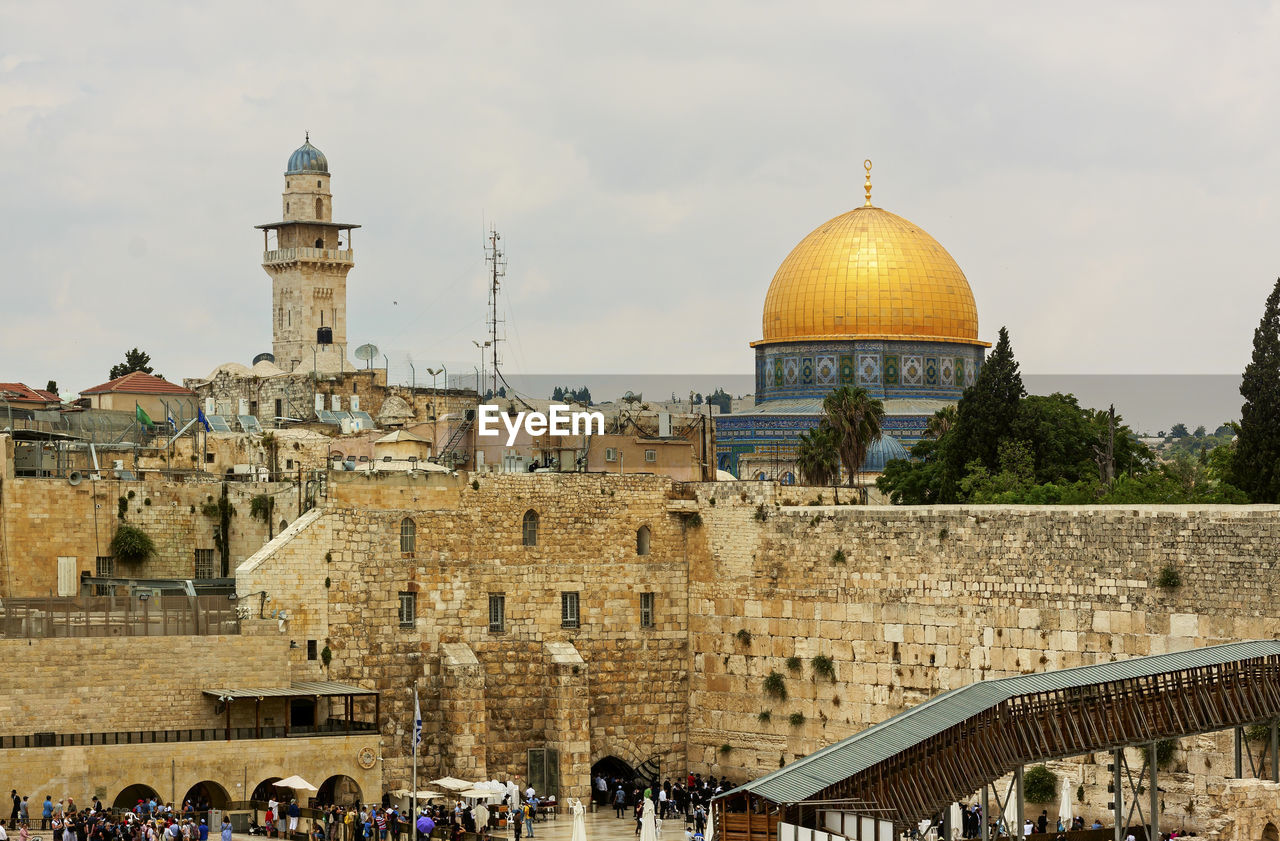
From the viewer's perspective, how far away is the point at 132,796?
1467 inches

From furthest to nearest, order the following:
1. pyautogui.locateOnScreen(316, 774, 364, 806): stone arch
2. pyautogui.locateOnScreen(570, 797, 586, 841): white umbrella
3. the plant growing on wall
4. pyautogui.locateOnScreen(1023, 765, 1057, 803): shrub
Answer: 1. the plant growing on wall
2. pyautogui.locateOnScreen(316, 774, 364, 806): stone arch
3. pyautogui.locateOnScreen(1023, 765, 1057, 803): shrub
4. pyautogui.locateOnScreen(570, 797, 586, 841): white umbrella

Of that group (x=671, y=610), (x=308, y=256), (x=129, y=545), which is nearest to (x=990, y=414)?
(x=671, y=610)

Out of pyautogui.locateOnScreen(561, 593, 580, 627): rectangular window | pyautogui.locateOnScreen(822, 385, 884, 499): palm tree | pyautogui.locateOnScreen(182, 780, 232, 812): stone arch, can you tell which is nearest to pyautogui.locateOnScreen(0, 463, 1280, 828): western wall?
pyautogui.locateOnScreen(561, 593, 580, 627): rectangular window

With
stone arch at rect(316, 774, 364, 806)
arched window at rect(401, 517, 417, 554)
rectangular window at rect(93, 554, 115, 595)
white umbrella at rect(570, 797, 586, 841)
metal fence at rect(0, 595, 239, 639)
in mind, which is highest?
arched window at rect(401, 517, 417, 554)

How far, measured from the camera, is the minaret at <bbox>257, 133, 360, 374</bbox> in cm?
6925

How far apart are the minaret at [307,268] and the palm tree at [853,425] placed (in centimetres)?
1893

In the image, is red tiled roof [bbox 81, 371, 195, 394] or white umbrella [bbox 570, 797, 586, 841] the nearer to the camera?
white umbrella [bbox 570, 797, 586, 841]

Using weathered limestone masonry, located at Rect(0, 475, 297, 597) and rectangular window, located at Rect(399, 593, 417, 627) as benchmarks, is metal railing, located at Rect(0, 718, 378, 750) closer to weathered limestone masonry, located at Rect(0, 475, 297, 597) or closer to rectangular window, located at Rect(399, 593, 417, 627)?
rectangular window, located at Rect(399, 593, 417, 627)

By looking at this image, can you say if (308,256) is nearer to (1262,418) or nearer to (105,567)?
(105,567)

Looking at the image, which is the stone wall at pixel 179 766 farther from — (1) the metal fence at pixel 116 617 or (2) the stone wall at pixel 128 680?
(1) the metal fence at pixel 116 617

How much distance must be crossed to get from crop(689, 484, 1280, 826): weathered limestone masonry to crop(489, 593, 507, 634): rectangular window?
13.4 feet

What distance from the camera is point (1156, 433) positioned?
156 metres

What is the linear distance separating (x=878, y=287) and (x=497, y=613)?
29.1 m

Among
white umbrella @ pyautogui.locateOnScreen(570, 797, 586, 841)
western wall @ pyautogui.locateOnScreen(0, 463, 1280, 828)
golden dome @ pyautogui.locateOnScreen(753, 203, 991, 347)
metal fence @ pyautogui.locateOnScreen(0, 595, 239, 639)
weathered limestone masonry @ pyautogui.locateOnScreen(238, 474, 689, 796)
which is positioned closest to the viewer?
white umbrella @ pyautogui.locateOnScreen(570, 797, 586, 841)
